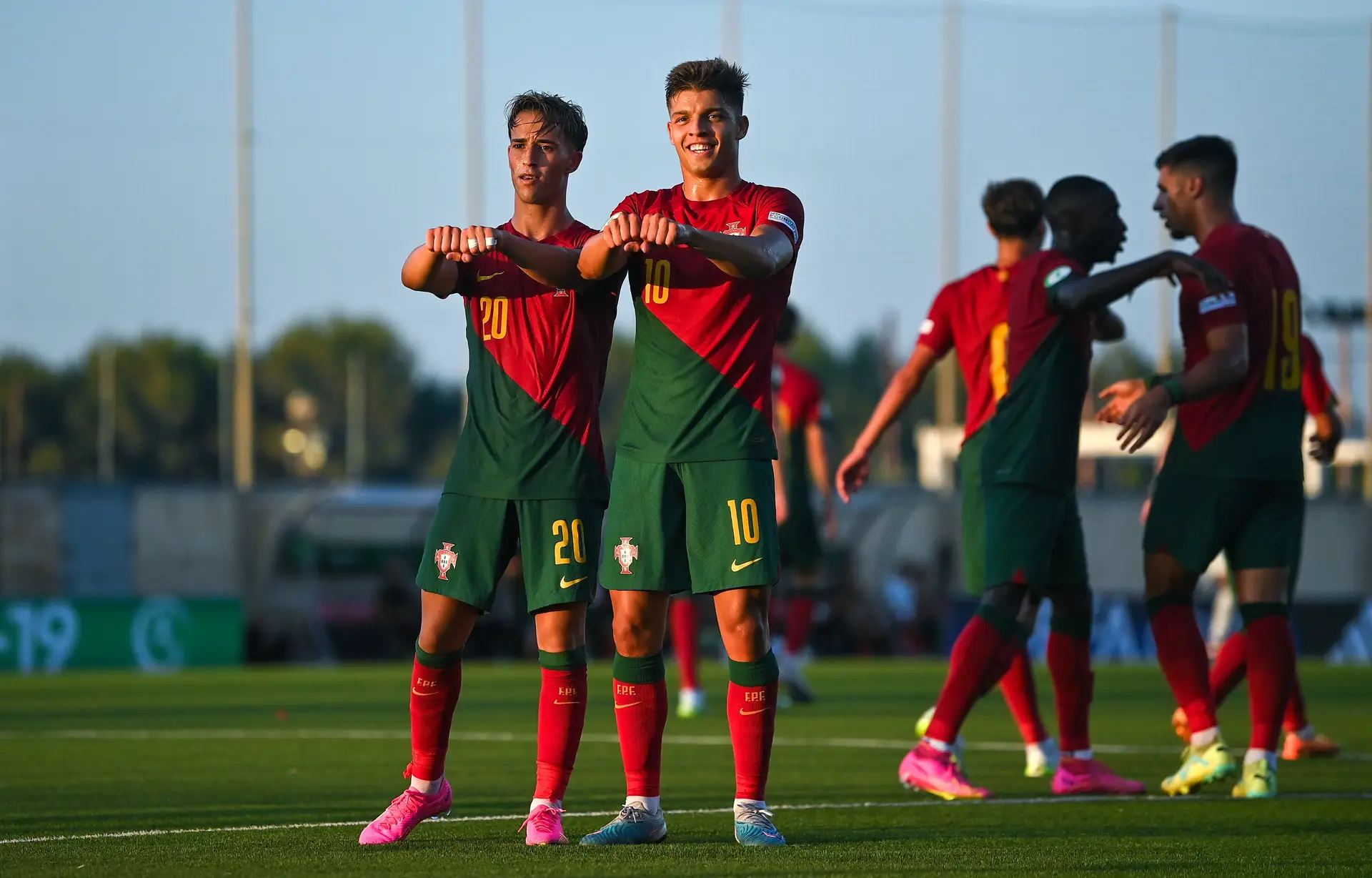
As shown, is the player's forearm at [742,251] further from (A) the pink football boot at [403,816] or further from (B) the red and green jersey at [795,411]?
(B) the red and green jersey at [795,411]

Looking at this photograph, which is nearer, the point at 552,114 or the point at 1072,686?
the point at 552,114

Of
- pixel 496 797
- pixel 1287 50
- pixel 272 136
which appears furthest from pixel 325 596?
pixel 496 797

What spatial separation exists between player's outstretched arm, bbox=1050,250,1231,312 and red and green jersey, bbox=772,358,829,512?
5.44 m

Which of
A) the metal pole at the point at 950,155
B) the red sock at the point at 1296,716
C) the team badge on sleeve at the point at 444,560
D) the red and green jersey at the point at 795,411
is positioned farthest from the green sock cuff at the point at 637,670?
the metal pole at the point at 950,155

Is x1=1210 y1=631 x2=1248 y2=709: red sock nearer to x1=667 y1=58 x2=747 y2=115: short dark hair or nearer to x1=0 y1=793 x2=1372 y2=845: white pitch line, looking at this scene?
x1=0 y1=793 x2=1372 y2=845: white pitch line

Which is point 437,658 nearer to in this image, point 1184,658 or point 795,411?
point 1184,658

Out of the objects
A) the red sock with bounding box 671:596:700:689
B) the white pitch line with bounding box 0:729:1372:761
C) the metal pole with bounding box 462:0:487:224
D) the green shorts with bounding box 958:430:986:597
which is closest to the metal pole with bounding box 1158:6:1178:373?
the metal pole with bounding box 462:0:487:224

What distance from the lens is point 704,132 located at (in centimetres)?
552

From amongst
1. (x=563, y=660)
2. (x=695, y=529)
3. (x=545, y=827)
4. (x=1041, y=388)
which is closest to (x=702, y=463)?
(x=695, y=529)

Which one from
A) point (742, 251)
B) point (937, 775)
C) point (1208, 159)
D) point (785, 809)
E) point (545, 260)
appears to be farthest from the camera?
point (1208, 159)

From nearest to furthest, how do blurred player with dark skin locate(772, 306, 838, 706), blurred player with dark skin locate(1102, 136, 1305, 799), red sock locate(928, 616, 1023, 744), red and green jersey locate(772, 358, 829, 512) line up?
1. red sock locate(928, 616, 1023, 744)
2. blurred player with dark skin locate(1102, 136, 1305, 799)
3. blurred player with dark skin locate(772, 306, 838, 706)
4. red and green jersey locate(772, 358, 829, 512)

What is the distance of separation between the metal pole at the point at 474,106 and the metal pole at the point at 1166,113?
11.5 m

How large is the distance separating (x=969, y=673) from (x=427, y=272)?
2.70 m

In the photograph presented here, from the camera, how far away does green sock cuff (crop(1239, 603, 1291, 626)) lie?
7.13 metres
